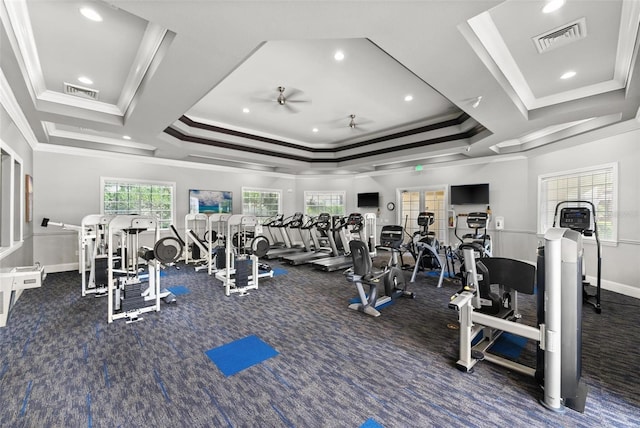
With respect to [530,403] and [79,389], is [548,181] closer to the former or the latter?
[530,403]

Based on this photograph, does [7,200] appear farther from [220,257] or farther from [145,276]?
[220,257]

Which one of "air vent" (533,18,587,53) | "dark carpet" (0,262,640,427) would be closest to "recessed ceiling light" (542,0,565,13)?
"air vent" (533,18,587,53)

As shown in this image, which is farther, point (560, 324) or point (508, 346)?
point (508, 346)

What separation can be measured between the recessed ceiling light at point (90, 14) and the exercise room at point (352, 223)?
19 mm

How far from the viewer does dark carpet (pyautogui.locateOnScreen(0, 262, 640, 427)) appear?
195 centimetres

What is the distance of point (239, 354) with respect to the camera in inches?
109

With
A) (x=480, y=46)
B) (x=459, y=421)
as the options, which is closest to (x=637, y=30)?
(x=480, y=46)

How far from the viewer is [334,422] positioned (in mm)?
1897

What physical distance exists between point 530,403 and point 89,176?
29.7 feet

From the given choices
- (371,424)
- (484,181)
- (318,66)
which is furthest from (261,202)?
(371,424)

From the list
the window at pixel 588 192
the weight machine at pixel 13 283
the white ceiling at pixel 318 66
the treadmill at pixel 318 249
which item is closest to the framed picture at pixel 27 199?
the white ceiling at pixel 318 66

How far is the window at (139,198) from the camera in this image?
22.6 ft

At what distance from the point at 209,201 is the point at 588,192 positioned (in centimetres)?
967

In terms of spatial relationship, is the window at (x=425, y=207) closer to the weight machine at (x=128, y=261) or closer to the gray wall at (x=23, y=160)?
the weight machine at (x=128, y=261)
